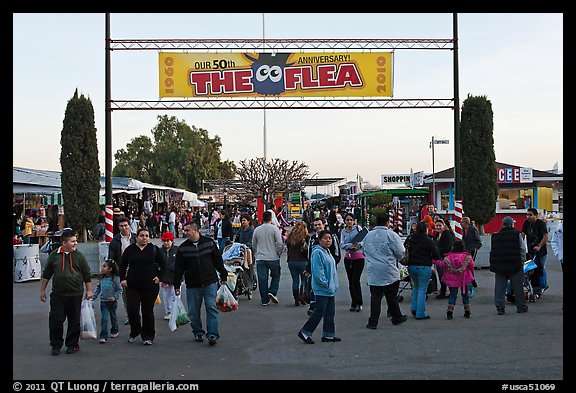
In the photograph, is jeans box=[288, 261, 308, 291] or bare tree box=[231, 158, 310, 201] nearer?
jeans box=[288, 261, 308, 291]

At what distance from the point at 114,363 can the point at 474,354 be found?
4.38 metres

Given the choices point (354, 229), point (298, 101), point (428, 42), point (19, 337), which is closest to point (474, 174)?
point (428, 42)

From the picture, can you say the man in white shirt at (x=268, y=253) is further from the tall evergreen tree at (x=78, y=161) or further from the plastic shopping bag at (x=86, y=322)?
the tall evergreen tree at (x=78, y=161)

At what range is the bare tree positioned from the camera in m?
50.4

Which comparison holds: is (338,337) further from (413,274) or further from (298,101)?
(298,101)

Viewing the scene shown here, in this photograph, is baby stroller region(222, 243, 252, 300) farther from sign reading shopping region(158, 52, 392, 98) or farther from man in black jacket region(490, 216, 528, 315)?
sign reading shopping region(158, 52, 392, 98)

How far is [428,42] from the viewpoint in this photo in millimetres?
17422

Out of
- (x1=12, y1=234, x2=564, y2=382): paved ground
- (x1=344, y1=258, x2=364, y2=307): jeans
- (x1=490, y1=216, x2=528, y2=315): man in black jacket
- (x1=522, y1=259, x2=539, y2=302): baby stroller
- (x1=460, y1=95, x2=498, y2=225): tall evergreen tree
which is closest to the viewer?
(x1=12, y1=234, x2=564, y2=382): paved ground

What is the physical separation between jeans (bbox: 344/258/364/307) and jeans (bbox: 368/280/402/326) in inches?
50.0

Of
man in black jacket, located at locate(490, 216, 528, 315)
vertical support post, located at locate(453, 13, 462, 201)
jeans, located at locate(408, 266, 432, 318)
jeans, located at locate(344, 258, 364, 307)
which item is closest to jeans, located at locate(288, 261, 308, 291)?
jeans, located at locate(344, 258, 364, 307)

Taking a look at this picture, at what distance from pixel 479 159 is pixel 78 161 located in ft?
39.1

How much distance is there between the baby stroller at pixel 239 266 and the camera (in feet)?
42.2

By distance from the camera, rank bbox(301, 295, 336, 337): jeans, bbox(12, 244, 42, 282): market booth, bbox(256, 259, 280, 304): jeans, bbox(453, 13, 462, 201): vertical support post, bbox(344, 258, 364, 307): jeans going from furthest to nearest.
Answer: bbox(453, 13, 462, 201): vertical support post < bbox(12, 244, 42, 282): market booth < bbox(256, 259, 280, 304): jeans < bbox(344, 258, 364, 307): jeans < bbox(301, 295, 336, 337): jeans

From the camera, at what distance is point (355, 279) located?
37.7 ft
